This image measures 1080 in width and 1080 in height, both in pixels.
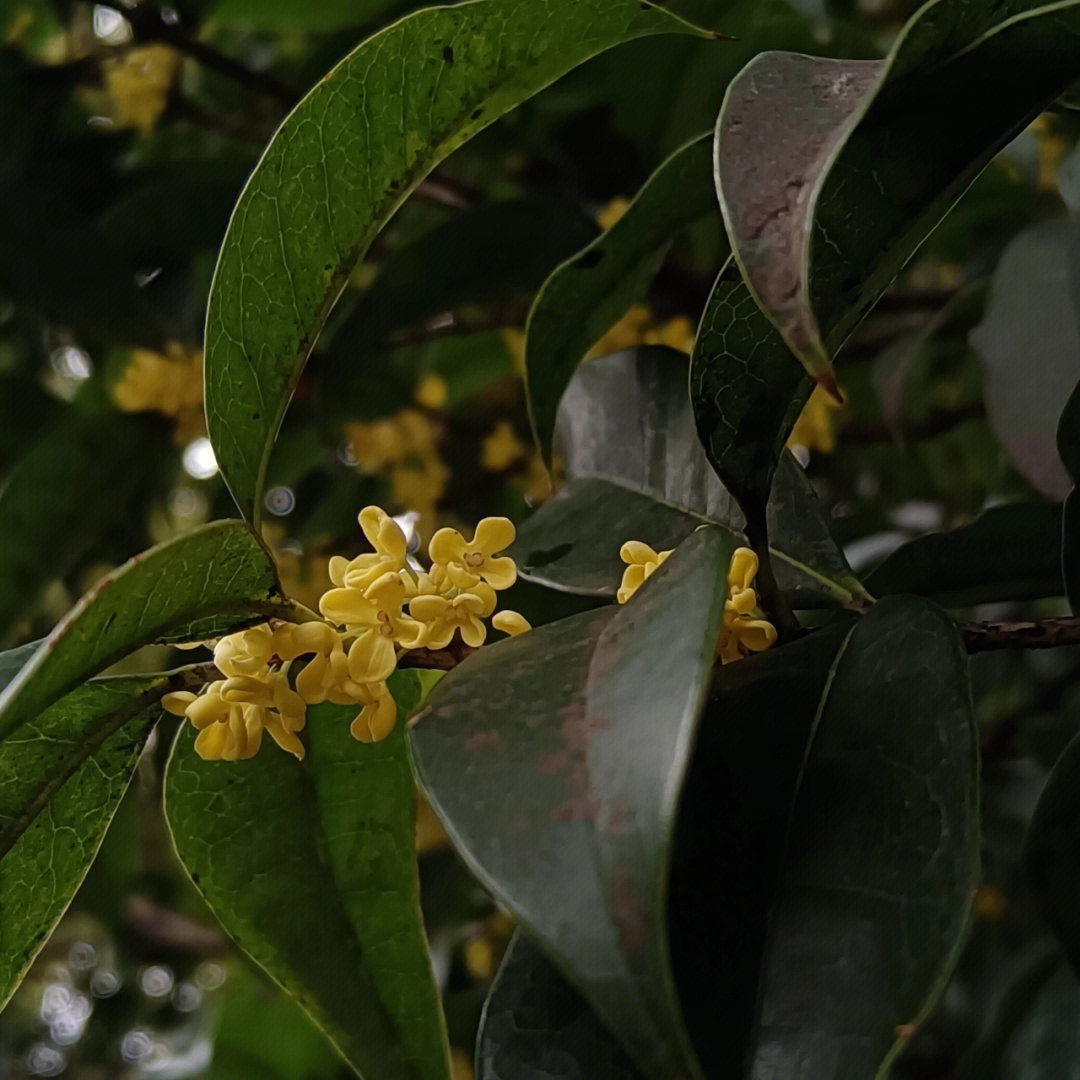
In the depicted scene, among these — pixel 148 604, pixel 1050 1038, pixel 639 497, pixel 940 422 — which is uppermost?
pixel 148 604

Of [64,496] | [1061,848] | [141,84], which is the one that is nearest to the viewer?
[1061,848]

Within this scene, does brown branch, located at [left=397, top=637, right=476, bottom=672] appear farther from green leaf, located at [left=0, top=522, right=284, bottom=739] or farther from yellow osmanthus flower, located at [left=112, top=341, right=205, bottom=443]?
yellow osmanthus flower, located at [left=112, top=341, right=205, bottom=443]

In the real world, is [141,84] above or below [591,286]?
above

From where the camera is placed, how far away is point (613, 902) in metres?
0.23

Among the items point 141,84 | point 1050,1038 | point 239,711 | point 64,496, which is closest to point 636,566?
point 239,711

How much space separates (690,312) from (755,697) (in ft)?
2.06

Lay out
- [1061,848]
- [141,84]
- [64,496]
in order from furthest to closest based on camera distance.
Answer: [141,84] < [64,496] < [1061,848]

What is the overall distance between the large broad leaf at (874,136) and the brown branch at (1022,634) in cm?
11

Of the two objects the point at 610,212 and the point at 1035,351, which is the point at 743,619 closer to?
the point at 1035,351

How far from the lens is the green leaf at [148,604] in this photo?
0.28m

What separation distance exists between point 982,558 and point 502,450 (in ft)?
2.08

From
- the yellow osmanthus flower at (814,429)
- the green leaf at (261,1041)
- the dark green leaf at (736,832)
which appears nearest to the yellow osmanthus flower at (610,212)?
the yellow osmanthus flower at (814,429)

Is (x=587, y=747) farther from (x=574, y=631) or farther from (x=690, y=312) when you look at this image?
(x=690, y=312)

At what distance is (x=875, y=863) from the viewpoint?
321mm
